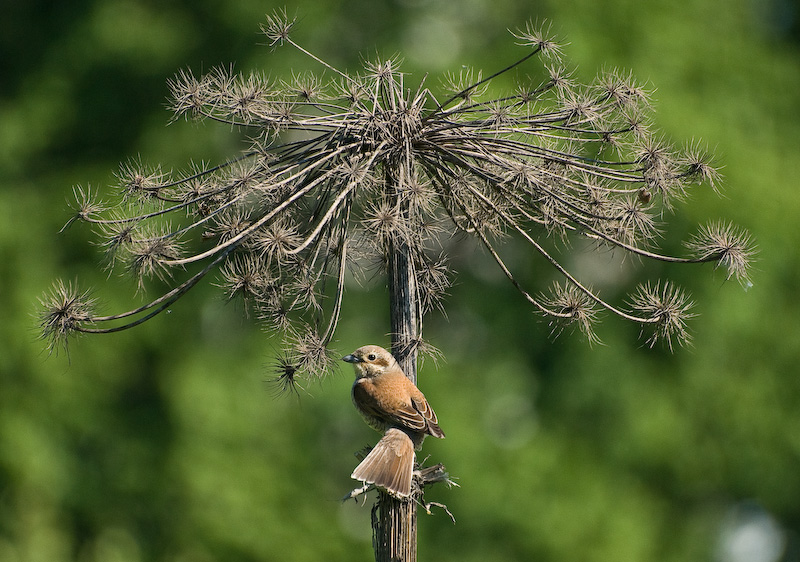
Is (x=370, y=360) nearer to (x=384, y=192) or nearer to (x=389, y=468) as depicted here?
(x=389, y=468)

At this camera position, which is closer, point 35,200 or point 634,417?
point 634,417

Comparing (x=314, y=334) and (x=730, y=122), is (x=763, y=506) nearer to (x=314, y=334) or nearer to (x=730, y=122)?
(x=730, y=122)

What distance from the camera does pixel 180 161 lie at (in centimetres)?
872

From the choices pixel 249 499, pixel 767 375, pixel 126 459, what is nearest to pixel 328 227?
pixel 249 499

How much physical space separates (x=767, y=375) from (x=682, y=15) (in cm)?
372

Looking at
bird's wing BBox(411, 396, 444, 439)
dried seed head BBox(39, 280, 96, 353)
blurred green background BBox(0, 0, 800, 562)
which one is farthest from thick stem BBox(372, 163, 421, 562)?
blurred green background BBox(0, 0, 800, 562)

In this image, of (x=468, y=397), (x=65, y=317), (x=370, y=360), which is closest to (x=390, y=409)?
(x=370, y=360)

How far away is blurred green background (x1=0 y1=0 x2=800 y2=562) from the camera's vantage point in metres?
8.23

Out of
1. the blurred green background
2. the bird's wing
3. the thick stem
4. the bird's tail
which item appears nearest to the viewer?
the bird's tail

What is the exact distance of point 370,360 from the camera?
14.9 ft

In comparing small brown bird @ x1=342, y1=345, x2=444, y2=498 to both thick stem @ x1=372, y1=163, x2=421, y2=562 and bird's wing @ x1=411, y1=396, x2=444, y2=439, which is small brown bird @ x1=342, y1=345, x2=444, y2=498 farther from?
thick stem @ x1=372, y1=163, x2=421, y2=562

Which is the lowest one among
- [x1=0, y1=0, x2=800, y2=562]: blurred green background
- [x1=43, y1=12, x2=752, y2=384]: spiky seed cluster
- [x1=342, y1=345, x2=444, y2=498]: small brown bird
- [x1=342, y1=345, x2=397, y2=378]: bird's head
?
[x1=342, y1=345, x2=444, y2=498]: small brown bird

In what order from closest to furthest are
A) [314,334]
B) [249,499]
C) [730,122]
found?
1. [314,334]
2. [249,499]
3. [730,122]

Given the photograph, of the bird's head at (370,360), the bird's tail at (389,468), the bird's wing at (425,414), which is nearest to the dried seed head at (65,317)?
the bird's head at (370,360)
